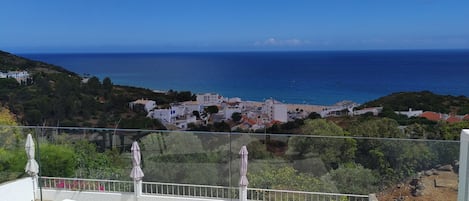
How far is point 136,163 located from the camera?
6.09 meters

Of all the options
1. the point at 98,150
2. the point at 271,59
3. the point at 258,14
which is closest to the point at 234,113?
the point at 258,14

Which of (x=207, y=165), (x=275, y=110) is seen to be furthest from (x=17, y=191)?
(x=275, y=110)

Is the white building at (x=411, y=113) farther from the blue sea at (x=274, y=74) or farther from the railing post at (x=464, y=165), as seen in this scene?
the railing post at (x=464, y=165)

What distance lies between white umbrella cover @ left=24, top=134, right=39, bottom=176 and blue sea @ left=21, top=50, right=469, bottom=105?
19944mm

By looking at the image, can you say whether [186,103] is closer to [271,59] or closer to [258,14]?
[258,14]

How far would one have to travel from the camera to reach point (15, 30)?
28.4 m

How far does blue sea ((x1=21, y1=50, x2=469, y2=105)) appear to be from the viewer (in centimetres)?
3034

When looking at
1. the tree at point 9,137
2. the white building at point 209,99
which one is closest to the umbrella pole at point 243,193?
the tree at point 9,137

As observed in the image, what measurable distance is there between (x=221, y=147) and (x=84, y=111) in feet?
54.9

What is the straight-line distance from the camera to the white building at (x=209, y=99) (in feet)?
83.1

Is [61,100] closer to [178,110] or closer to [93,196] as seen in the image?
[178,110]

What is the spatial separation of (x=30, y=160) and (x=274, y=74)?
1408 inches

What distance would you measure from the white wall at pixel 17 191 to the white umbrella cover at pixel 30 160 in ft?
0.52

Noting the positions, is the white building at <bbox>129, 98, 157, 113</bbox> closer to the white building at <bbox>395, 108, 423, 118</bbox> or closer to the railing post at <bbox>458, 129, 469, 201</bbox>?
the white building at <bbox>395, 108, 423, 118</bbox>
